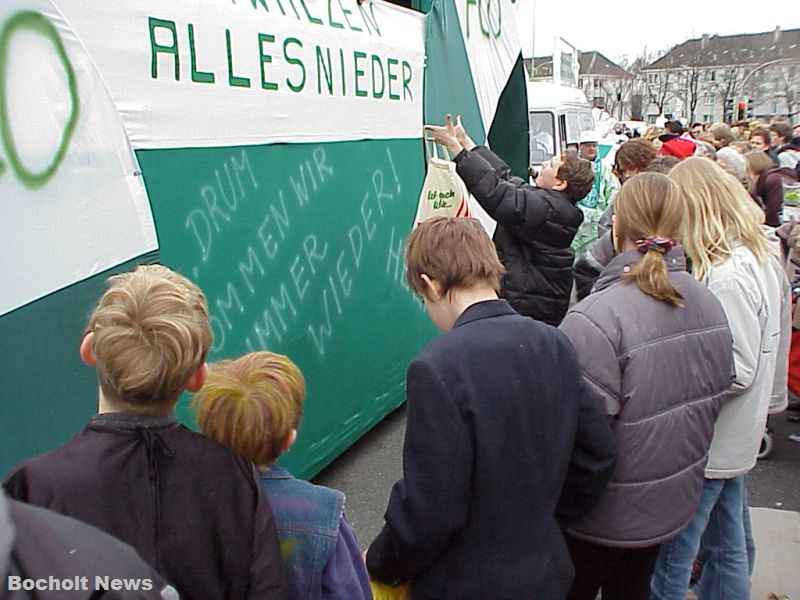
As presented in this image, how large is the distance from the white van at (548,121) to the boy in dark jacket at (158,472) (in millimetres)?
10209

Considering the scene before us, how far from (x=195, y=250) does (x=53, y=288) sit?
26.8 inches

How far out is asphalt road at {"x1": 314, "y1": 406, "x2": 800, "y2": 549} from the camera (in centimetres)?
371

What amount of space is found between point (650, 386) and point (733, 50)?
268ft

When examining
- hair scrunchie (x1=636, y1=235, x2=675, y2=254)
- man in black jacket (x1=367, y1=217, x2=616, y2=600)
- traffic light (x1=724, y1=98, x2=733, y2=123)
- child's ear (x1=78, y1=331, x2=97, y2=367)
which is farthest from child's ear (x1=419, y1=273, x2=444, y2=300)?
traffic light (x1=724, y1=98, x2=733, y2=123)

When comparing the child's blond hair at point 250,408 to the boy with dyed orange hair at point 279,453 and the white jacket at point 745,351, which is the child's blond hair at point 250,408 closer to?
the boy with dyed orange hair at point 279,453

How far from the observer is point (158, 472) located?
4.47 feet

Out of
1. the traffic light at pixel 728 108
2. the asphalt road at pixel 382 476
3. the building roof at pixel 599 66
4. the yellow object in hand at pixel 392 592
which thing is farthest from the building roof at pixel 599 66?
the yellow object in hand at pixel 392 592

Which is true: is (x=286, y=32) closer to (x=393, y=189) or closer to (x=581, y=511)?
(x=393, y=189)

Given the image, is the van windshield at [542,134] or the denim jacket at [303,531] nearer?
the denim jacket at [303,531]

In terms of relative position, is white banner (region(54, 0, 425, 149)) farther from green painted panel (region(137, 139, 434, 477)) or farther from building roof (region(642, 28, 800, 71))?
building roof (region(642, 28, 800, 71))

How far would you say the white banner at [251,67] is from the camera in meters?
2.32

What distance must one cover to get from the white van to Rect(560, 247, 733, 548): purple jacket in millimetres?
9332

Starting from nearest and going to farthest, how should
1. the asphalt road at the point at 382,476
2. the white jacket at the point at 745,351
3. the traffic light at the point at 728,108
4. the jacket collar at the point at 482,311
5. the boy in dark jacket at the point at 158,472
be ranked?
the boy in dark jacket at the point at 158,472 < the jacket collar at the point at 482,311 < the white jacket at the point at 745,351 < the asphalt road at the point at 382,476 < the traffic light at the point at 728,108

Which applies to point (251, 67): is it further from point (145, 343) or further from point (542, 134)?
point (542, 134)
